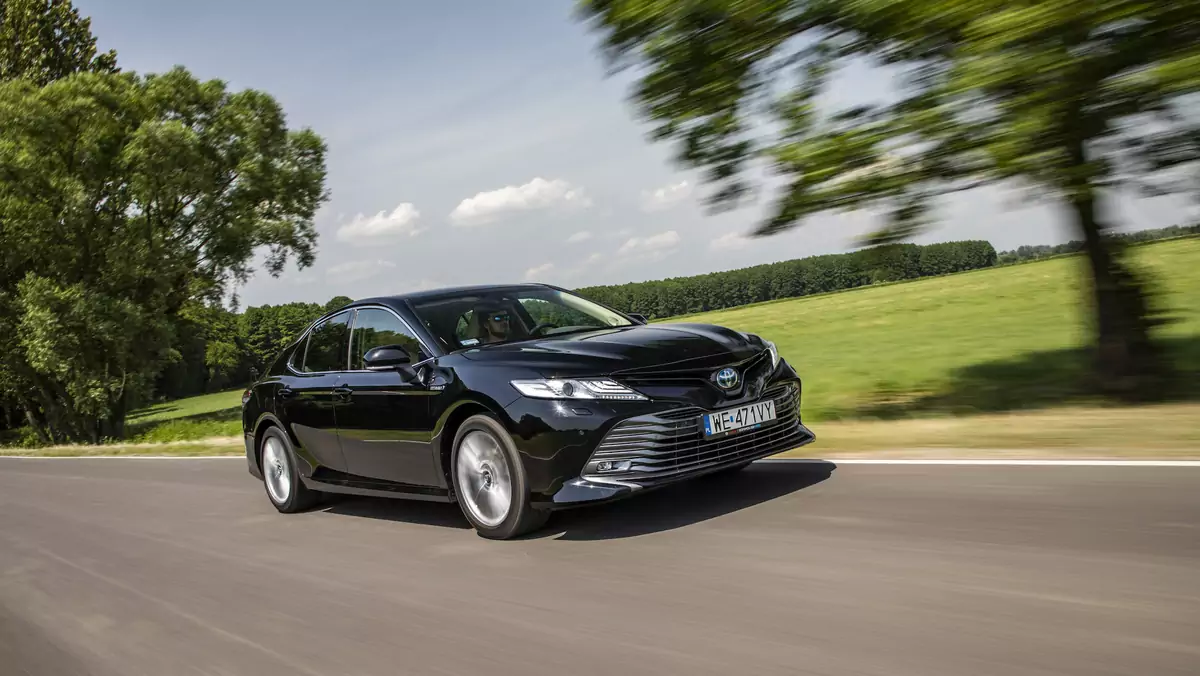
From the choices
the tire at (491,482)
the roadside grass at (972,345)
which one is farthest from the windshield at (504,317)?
the roadside grass at (972,345)

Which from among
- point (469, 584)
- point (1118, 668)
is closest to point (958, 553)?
point (1118, 668)

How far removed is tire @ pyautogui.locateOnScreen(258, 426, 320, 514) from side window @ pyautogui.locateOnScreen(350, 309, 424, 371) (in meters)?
1.18

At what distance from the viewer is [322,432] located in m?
7.44

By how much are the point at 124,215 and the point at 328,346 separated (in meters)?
28.8

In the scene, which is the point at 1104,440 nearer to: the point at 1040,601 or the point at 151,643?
the point at 1040,601

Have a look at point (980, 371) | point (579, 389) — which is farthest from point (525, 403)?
point (980, 371)

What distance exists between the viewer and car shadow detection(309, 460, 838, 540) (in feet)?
19.3

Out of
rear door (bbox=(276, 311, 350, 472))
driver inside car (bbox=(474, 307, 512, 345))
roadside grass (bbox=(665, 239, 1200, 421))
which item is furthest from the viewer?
roadside grass (bbox=(665, 239, 1200, 421))

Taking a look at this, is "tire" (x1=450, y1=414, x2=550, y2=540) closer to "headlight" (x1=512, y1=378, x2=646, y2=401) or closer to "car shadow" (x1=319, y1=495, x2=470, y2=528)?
"headlight" (x1=512, y1=378, x2=646, y2=401)

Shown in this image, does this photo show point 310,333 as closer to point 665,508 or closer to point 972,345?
point 665,508

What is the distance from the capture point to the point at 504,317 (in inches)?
268

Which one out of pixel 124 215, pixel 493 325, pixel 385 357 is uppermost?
pixel 124 215

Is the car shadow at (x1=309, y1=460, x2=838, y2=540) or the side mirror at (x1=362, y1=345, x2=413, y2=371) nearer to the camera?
the car shadow at (x1=309, y1=460, x2=838, y2=540)

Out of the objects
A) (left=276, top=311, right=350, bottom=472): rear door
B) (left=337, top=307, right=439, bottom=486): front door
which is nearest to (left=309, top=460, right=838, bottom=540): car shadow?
(left=337, top=307, right=439, bottom=486): front door
